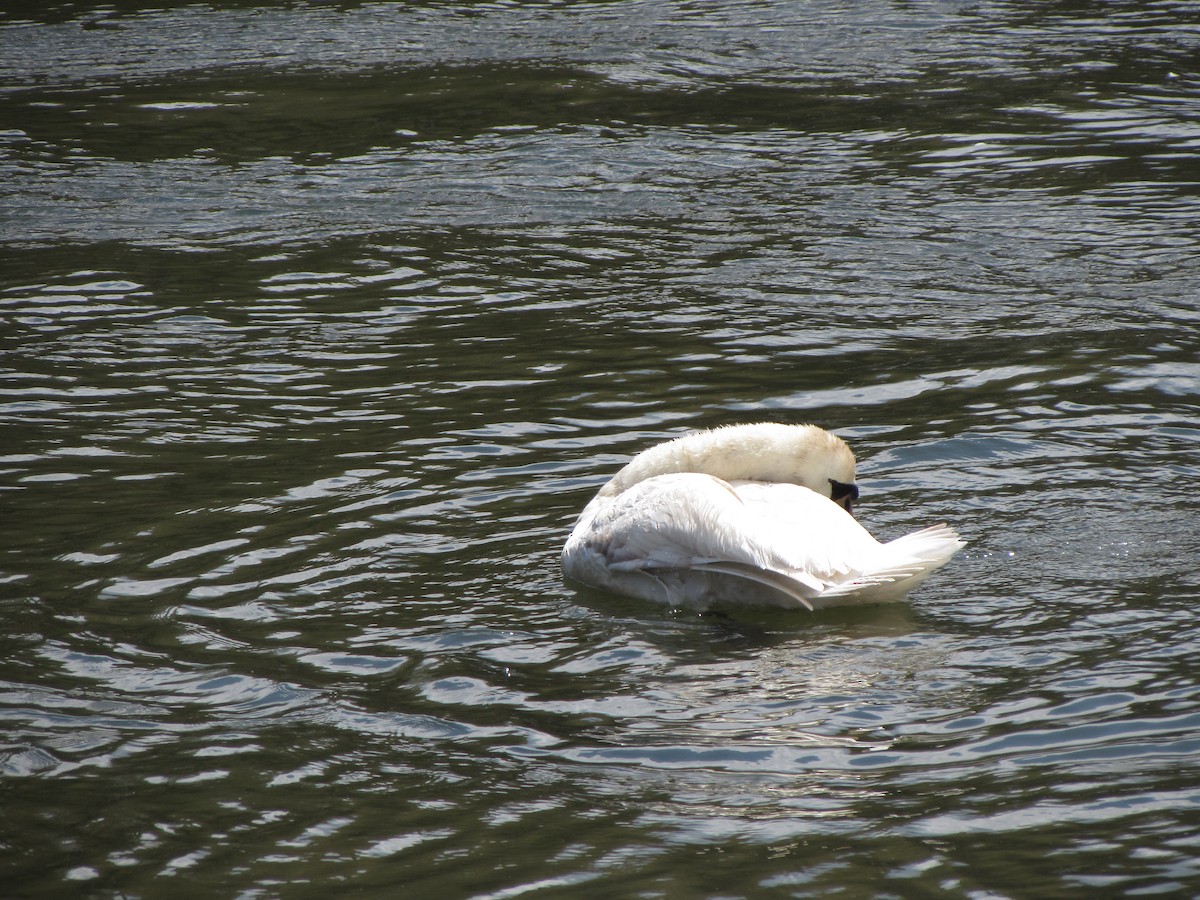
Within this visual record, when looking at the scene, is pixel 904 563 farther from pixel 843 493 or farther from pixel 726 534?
pixel 843 493

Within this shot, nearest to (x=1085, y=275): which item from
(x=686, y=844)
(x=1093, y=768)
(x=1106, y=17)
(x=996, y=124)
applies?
(x=996, y=124)

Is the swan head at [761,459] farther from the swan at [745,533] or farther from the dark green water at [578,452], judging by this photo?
the dark green water at [578,452]

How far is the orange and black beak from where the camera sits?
586cm

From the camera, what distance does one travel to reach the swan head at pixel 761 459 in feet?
19.1

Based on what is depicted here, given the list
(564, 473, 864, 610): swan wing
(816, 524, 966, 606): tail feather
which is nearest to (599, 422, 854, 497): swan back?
(564, 473, 864, 610): swan wing

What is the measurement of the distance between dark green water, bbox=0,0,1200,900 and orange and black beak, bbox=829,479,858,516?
444 millimetres

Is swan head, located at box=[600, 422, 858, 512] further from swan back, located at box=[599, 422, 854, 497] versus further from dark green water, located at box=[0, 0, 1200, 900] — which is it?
dark green water, located at box=[0, 0, 1200, 900]

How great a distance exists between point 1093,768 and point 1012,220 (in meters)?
6.53

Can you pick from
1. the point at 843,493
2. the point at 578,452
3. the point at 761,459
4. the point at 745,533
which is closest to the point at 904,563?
the point at 745,533

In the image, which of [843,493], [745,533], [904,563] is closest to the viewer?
[904,563]

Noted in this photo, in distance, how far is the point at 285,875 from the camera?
12.1ft

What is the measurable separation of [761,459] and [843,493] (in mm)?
341

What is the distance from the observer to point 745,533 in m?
5.20

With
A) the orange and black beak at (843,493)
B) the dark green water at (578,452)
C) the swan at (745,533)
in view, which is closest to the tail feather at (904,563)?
the swan at (745,533)
